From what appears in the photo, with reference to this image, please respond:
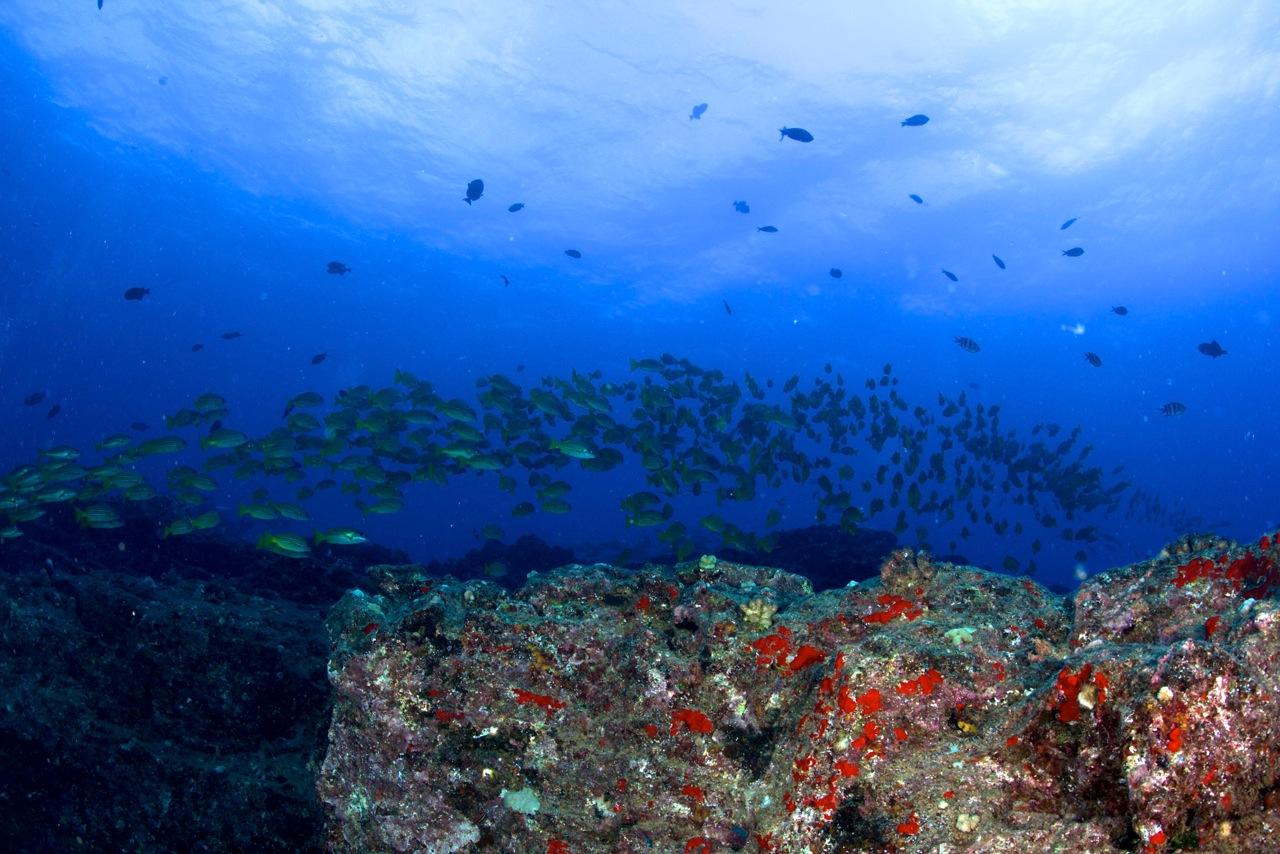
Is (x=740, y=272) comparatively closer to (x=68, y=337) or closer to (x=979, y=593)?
(x=979, y=593)

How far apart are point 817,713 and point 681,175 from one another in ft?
98.1

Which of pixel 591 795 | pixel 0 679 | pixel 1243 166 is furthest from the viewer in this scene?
pixel 1243 166

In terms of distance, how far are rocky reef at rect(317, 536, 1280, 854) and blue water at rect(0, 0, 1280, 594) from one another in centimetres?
1312

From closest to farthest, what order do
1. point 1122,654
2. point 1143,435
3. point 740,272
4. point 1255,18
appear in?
point 1122,654, point 1255,18, point 740,272, point 1143,435

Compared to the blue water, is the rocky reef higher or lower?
lower

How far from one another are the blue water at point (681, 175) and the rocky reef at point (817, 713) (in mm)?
13119

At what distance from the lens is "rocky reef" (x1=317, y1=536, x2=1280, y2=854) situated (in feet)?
8.23

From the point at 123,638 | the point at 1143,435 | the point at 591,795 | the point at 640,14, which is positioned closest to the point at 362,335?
the point at 640,14

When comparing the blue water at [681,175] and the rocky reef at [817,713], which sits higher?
the blue water at [681,175]

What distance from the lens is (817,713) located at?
3316mm

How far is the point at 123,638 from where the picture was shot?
7.62 metres

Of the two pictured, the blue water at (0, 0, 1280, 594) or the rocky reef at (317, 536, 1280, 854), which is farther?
the blue water at (0, 0, 1280, 594)

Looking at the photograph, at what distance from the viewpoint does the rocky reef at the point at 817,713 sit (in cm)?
251

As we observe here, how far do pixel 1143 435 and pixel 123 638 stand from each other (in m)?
140
